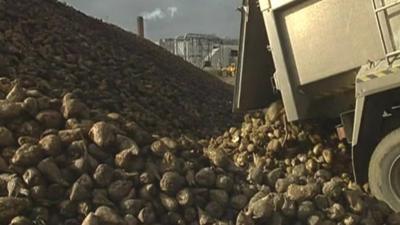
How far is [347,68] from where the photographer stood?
5.91 meters

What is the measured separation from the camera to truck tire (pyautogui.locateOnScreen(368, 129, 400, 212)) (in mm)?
5668

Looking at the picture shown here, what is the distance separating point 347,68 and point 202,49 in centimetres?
3149

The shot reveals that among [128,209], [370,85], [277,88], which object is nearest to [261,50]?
[277,88]

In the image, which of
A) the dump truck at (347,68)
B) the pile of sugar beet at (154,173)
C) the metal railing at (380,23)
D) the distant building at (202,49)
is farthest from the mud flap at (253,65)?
the distant building at (202,49)

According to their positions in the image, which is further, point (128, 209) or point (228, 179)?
point (228, 179)

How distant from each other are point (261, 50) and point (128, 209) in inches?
109

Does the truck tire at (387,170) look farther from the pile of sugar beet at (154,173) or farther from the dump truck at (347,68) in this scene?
the pile of sugar beet at (154,173)

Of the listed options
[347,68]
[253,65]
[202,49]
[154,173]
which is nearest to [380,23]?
[347,68]

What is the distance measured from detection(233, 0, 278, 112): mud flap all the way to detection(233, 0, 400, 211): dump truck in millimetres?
14

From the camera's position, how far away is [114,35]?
12930 mm

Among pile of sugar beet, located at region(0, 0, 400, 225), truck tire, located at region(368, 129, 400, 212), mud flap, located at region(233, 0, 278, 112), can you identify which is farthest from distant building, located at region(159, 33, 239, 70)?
truck tire, located at region(368, 129, 400, 212)

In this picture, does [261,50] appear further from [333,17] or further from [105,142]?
[105,142]

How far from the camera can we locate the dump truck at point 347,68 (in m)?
5.61

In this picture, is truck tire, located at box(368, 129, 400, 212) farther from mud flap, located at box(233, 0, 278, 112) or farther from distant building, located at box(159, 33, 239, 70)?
distant building, located at box(159, 33, 239, 70)
